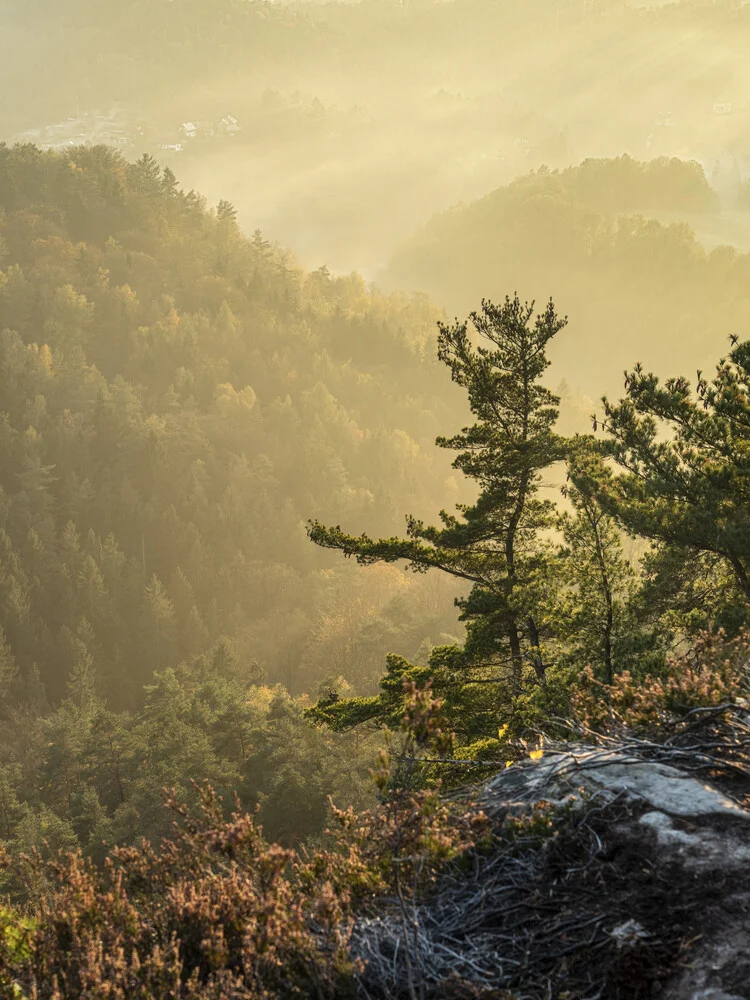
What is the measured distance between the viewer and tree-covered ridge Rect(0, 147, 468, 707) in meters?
102

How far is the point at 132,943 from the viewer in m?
4.55

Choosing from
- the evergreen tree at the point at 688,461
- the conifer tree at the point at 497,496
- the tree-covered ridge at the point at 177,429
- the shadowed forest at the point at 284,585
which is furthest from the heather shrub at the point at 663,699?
the tree-covered ridge at the point at 177,429

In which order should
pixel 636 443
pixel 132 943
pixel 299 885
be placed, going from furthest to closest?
pixel 636 443 → pixel 299 885 → pixel 132 943

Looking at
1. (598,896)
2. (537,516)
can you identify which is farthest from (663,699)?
(537,516)

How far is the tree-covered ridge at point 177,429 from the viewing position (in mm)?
101750

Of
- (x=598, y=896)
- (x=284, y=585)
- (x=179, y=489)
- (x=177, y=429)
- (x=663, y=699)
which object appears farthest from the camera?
(x=177, y=429)

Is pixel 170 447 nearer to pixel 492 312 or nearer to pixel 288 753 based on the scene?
pixel 288 753

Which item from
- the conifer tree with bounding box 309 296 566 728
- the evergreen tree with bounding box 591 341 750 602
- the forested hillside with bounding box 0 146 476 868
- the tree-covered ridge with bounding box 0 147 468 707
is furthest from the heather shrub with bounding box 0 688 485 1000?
the tree-covered ridge with bounding box 0 147 468 707

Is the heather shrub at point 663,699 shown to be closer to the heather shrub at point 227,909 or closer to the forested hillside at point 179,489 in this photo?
the heather shrub at point 227,909

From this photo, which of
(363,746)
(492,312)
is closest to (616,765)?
(492,312)

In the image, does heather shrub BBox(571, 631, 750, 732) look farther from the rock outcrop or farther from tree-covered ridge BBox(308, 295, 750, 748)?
tree-covered ridge BBox(308, 295, 750, 748)

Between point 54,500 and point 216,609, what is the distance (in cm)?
3061

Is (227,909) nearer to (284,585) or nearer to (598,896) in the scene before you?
(598,896)

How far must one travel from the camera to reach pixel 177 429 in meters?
125
